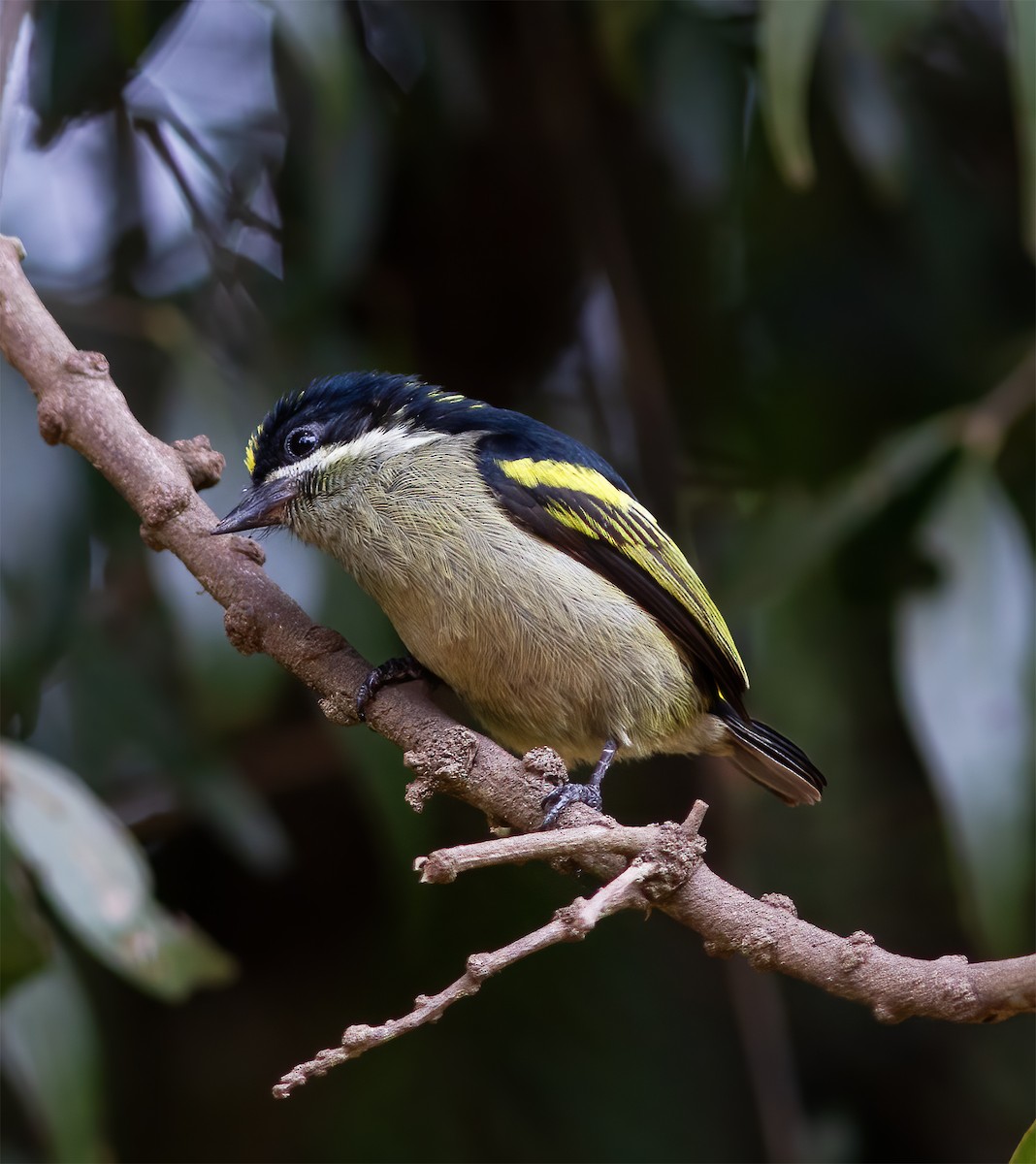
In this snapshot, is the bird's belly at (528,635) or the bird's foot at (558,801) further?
the bird's belly at (528,635)

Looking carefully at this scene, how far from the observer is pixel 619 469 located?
4.53 m

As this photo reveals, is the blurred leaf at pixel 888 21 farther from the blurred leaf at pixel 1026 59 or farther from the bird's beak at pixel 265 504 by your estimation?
the bird's beak at pixel 265 504

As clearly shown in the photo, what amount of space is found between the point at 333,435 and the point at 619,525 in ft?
2.02

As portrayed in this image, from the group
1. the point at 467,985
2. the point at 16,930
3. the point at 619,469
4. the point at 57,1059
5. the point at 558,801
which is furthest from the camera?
the point at 619,469

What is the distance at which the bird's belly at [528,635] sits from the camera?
2570mm

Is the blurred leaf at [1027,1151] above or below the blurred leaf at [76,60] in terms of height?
below

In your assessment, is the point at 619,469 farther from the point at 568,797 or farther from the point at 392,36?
the point at 568,797

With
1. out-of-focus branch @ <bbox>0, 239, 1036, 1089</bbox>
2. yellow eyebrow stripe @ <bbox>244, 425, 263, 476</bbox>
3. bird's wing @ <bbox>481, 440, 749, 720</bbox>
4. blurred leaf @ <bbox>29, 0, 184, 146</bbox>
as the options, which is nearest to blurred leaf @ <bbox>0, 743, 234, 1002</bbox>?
out-of-focus branch @ <bbox>0, 239, 1036, 1089</bbox>

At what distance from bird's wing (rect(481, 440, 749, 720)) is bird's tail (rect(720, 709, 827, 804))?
0.04 m

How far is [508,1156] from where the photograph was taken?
4.13m

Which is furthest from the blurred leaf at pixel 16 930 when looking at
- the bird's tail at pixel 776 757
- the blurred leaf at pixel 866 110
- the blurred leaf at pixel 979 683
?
the blurred leaf at pixel 866 110

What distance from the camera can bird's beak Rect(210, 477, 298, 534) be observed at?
2.68m

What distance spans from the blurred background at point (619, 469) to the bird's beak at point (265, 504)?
0.52 meters

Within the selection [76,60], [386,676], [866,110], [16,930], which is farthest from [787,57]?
[16,930]
